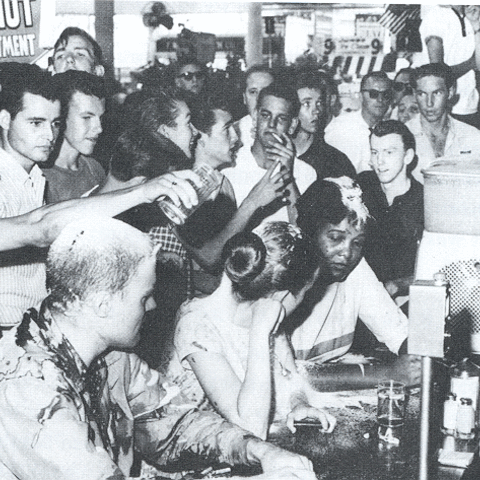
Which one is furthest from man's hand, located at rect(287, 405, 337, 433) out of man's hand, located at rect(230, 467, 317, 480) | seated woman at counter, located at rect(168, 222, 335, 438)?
man's hand, located at rect(230, 467, 317, 480)

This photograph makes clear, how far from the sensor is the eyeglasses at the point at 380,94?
193cm

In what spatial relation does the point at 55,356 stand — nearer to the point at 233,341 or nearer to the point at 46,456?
the point at 46,456

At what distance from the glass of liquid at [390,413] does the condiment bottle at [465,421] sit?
0.34 ft

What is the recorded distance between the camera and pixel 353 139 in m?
2.01

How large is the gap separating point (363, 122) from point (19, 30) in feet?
3.17

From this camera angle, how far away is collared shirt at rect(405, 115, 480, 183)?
191cm

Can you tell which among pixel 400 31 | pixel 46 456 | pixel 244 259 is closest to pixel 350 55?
pixel 400 31

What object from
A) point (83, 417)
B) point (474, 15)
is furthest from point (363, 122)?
point (83, 417)

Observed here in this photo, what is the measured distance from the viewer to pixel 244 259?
63.9 inches

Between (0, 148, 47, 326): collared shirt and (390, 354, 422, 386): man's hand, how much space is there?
890mm

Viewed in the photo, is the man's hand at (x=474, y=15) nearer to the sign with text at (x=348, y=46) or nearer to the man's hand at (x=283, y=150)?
the sign with text at (x=348, y=46)

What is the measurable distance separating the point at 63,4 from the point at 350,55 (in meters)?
0.77

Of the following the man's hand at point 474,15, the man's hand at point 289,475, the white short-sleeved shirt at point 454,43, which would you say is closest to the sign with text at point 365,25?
the white short-sleeved shirt at point 454,43

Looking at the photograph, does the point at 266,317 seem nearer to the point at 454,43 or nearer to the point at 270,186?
the point at 270,186
